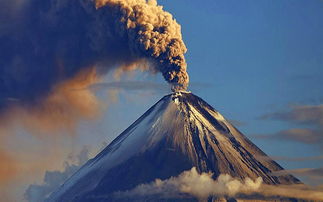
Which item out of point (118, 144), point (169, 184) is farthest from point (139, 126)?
point (169, 184)

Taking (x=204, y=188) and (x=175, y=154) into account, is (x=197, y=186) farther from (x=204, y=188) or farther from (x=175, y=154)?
(x=175, y=154)

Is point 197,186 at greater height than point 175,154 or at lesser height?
lesser

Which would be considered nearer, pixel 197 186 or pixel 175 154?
pixel 197 186

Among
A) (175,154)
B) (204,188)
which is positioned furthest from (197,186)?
(175,154)

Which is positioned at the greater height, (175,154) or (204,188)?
(175,154)

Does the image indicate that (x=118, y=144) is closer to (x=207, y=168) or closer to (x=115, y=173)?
(x=115, y=173)
